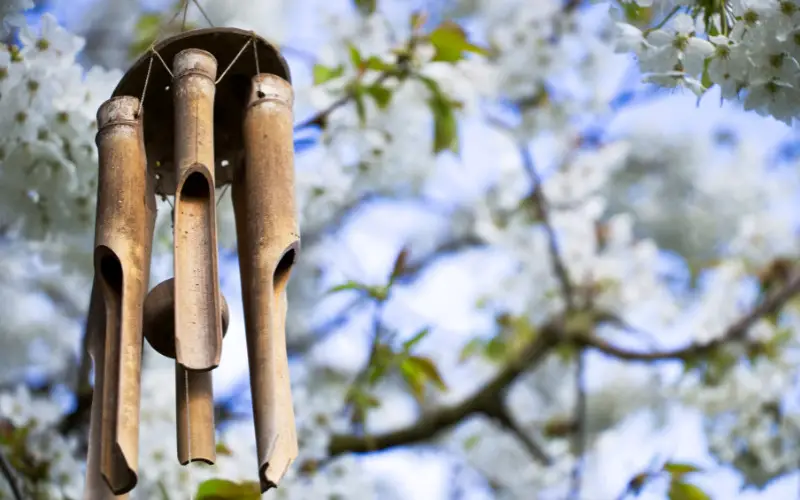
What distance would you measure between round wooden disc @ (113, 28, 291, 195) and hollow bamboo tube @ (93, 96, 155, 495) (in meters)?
0.07

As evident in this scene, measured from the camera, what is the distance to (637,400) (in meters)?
5.09

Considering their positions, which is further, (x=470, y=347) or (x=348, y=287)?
(x=470, y=347)

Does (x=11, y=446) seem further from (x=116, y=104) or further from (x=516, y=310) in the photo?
(x=516, y=310)

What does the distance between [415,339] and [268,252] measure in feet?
3.16

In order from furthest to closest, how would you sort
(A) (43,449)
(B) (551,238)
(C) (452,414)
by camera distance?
1. (B) (551,238)
2. (C) (452,414)
3. (A) (43,449)

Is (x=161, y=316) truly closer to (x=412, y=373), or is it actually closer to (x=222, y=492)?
(x=222, y=492)

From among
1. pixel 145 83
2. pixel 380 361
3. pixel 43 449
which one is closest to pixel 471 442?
pixel 380 361

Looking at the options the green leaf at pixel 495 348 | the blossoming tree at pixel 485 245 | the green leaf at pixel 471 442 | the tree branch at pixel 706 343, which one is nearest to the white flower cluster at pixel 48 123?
the blossoming tree at pixel 485 245

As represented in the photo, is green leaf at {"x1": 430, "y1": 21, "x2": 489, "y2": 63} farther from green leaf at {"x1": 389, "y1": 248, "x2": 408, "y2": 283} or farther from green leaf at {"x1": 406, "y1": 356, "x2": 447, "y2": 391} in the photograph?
green leaf at {"x1": 406, "y1": 356, "x2": 447, "y2": 391}

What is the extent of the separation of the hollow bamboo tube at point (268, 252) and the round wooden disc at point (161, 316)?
6 centimetres

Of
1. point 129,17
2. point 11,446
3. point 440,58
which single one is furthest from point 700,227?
point 11,446

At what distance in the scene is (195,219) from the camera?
1334 mm

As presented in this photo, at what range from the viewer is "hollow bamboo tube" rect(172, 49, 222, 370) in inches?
48.8

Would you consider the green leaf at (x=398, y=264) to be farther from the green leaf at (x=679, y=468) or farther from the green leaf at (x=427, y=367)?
the green leaf at (x=679, y=468)
